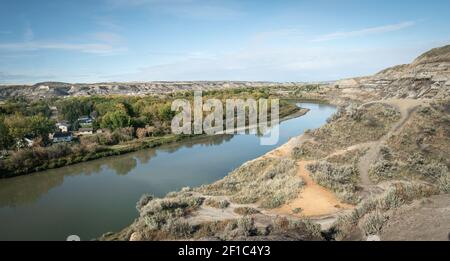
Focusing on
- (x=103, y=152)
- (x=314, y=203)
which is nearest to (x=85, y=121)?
(x=103, y=152)

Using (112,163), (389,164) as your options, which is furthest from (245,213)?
(112,163)

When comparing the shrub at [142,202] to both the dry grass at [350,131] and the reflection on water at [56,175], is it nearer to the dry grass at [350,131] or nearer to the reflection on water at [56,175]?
the reflection on water at [56,175]

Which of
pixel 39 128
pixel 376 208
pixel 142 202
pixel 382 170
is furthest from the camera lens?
pixel 39 128

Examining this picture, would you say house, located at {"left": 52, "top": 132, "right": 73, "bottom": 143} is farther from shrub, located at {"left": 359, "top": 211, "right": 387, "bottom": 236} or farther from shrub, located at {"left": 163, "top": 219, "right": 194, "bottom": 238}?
shrub, located at {"left": 359, "top": 211, "right": 387, "bottom": 236}

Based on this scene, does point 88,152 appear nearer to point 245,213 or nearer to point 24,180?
point 24,180

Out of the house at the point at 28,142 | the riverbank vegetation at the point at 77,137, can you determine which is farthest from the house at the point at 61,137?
the house at the point at 28,142

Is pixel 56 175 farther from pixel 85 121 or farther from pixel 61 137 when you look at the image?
pixel 85 121
